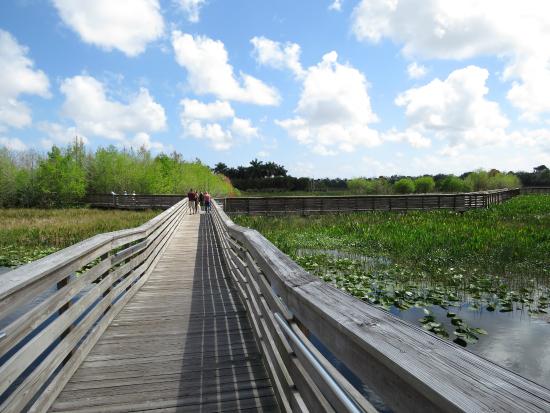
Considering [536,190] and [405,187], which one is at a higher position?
[405,187]

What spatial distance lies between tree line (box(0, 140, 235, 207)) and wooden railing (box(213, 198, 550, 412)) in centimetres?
4535

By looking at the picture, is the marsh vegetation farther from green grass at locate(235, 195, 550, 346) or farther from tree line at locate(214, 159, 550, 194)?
tree line at locate(214, 159, 550, 194)

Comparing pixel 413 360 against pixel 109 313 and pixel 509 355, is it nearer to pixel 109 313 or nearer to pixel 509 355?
pixel 109 313

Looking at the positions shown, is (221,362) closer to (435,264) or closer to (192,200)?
(435,264)

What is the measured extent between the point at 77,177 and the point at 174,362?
4482 cm

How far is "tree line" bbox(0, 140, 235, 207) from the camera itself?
141 ft

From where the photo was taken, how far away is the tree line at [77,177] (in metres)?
43.1

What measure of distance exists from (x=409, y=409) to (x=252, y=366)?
2864 millimetres

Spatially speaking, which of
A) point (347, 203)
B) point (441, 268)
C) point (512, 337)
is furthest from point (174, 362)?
point (347, 203)

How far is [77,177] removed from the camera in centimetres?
4375

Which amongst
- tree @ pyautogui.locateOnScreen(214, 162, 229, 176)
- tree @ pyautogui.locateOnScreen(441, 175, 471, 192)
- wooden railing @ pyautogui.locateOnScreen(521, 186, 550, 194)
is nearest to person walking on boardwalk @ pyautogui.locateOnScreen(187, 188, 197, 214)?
wooden railing @ pyautogui.locateOnScreen(521, 186, 550, 194)

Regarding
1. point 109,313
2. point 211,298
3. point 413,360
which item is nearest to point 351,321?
point 413,360

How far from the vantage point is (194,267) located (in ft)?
30.1

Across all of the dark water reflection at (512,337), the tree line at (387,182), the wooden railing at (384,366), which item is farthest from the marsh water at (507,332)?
the tree line at (387,182)
